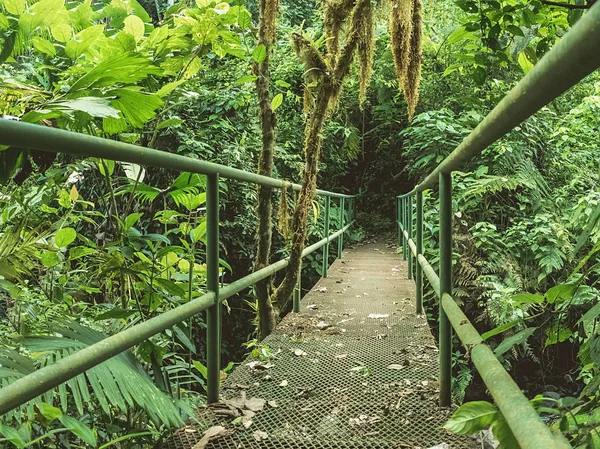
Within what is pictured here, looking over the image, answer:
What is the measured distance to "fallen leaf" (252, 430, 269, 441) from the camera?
1640mm

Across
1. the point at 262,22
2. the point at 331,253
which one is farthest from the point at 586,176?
the point at 262,22

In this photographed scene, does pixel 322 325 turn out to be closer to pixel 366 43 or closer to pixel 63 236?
pixel 63 236

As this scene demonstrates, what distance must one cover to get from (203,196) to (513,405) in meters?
1.44

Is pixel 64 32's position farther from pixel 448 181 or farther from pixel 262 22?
A: pixel 262 22

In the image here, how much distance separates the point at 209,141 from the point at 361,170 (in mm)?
6208

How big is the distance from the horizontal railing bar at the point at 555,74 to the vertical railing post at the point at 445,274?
0.63 metres

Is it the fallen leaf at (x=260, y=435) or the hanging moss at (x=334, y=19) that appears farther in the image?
the hanging moss at (x=334, y=19)

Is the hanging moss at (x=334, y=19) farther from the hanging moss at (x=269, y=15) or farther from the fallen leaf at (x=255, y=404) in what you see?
the fallen leaf at (x=255, y=404)

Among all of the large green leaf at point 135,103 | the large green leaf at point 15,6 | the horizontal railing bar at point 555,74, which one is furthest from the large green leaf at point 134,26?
the horizontal railing bar at point 555,74

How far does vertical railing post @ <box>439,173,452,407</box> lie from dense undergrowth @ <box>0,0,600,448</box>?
294mm

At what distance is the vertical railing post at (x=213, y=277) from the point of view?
173 centimetres

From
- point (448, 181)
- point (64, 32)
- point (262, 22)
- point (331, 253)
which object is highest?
point (262, 22)

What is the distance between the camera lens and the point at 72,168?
1.89 meters

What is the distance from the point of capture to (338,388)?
2.11 m
